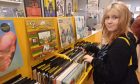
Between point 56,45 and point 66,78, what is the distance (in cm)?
41

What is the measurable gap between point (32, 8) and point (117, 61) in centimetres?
252

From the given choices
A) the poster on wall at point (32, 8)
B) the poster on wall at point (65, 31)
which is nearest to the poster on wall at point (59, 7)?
the poster on wall at point (32, 8)

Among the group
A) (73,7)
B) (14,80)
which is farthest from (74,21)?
(73,7)

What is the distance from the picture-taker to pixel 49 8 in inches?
136

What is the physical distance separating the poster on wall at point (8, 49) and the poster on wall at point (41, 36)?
152 mm

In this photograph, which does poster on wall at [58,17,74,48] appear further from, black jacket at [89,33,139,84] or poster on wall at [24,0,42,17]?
poster on wall at [24,0,42,17]

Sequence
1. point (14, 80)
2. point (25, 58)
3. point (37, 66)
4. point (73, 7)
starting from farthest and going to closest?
1. point (73, 7)
2. point (37, 66)
3. point (25, 58)
4. point (14, 80)

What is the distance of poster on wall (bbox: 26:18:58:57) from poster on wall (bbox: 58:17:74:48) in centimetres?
14

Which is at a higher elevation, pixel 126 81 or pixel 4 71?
pixel 4 71

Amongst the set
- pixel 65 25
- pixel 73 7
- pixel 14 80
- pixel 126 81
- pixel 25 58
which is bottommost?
pixel 126 81

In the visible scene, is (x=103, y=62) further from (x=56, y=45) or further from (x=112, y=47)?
(x=56, y=45)

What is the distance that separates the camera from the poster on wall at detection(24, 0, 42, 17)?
311cm

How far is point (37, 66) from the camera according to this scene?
3.86ft

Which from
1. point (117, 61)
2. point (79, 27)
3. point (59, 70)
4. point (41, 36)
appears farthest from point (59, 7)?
point (117, 61)
